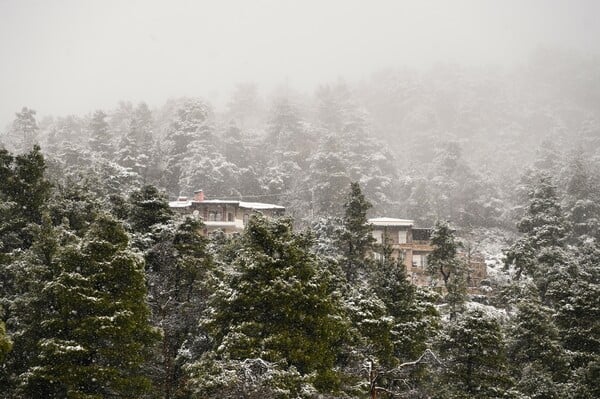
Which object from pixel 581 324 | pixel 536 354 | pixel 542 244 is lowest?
pixel 536 354

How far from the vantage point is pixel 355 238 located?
3641 cm

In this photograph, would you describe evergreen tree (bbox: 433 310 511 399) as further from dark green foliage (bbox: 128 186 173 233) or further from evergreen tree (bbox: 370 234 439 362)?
dark green foliage (bbox: 128 186 173 233)

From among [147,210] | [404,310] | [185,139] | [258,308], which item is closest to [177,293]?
[147,210]

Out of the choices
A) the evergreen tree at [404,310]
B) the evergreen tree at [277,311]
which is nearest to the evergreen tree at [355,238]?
the evergreen tree at [404,310]

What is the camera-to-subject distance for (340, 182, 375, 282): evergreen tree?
35875 millimetres

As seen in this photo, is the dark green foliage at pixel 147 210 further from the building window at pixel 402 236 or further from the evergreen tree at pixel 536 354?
the building window at pixel 402 236

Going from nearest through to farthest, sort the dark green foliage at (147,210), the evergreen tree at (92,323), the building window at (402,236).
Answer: the evergreen tree at (92,323) → the dark green foliage at (147,210) → the building window at (402,236)

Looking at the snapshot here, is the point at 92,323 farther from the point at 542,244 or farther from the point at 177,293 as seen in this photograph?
the point at 542,244

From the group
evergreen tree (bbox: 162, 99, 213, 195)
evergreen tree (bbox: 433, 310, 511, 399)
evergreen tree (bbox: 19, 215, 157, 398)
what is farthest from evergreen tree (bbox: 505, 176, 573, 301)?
evergreen tree (bbox: 162, 99, 213, 195)

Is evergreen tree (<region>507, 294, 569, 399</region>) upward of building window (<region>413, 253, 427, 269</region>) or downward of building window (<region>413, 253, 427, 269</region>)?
downward

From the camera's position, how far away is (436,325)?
28.3m

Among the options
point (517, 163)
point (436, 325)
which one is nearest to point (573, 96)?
point (517, 163)

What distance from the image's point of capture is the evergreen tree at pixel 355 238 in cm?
3588

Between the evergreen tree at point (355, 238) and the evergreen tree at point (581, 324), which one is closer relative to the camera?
the evergreen tree at point (581, 324)
